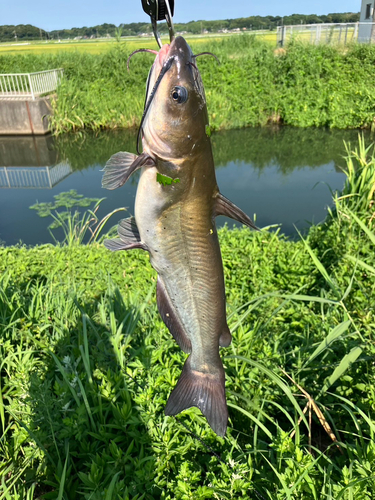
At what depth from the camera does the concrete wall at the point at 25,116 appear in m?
11.9

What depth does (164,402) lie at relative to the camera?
2.00m

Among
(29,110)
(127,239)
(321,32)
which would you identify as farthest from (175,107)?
(321,32)

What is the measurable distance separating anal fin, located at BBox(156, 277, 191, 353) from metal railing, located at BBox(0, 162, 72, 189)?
8.10 m

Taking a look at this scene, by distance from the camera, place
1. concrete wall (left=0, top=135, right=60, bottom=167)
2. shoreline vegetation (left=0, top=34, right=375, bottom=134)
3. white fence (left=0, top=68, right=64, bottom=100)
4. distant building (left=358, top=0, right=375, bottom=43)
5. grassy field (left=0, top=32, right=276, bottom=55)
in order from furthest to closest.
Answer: distant building (left=358, top=0, right=375, bottom=43)
grassy field (left=0, top=32, right=276, bottom=55)
shoreline vegetation (left=0, top=34, right=375, bottom=134)
white fence (left=0, top=68, right=64, bottom=100)
concrete wall (left=0, top=135, right=60, bottom=167)

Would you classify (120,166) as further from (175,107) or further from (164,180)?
(175,107)

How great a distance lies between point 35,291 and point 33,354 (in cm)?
66

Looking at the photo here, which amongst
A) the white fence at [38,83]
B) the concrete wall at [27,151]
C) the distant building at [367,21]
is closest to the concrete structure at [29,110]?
the white fence at [38,83]

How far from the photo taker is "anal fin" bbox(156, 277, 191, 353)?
4.31 feet

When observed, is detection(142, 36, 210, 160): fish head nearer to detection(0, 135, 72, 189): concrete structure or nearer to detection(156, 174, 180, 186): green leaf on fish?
detection(156, 174, 180, 186): green leaf on fish

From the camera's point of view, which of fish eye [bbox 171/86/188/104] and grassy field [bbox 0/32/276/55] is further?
grassy field [bbox 0/32/276/55]

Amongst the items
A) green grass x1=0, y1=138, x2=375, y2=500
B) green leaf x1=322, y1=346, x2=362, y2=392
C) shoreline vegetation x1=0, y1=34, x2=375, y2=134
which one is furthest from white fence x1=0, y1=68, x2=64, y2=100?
green leaf x1=322, y1=346, x2=362, y2=392

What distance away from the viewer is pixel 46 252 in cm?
430

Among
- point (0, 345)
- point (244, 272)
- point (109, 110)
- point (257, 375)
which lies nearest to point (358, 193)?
point (244, 272)

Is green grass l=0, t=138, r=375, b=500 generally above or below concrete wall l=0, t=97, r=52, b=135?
below
